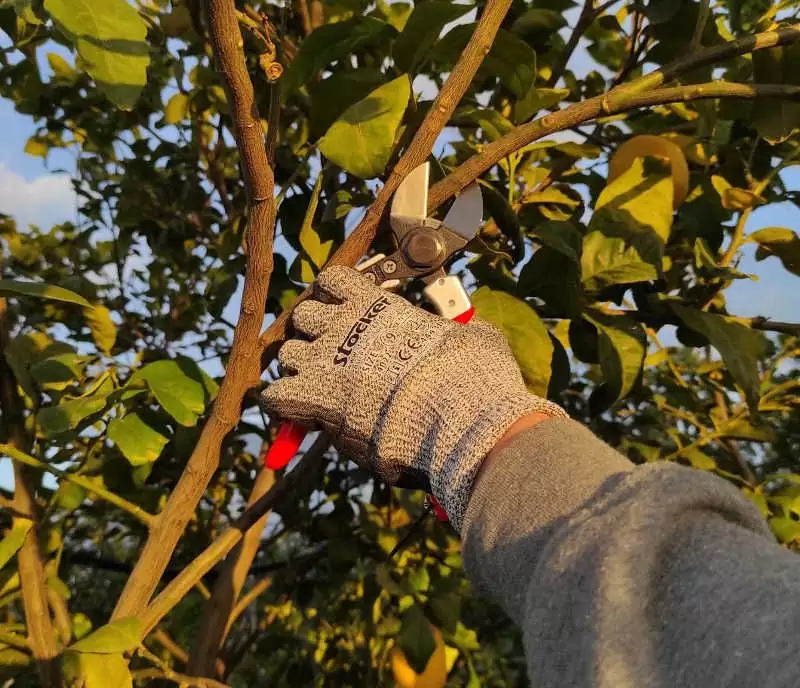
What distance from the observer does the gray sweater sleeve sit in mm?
331

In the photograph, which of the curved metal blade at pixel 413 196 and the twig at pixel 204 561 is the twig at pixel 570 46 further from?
the twig at pixel 204 561

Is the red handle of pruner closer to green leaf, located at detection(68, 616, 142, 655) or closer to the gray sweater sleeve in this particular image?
green leaf, located at detection(68, 616, 142, 655)

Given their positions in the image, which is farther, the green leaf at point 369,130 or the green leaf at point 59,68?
the green leaf at point 59,68

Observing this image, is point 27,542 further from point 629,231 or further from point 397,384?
point 629,231

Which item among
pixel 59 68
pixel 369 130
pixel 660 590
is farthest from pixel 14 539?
Answer: pixel 59 68

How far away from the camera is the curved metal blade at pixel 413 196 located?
63 cm

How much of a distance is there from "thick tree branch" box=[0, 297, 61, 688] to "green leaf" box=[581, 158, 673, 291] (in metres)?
0.64

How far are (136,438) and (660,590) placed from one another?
50cm

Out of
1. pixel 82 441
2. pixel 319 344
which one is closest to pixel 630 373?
pixel 319 344

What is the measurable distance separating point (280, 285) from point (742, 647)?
26.4 inches

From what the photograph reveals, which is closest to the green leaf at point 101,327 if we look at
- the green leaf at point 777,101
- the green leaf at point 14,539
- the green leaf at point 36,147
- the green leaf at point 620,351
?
the green leaf at point 14,539

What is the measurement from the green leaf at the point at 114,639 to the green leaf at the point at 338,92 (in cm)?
50

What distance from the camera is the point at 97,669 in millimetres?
583

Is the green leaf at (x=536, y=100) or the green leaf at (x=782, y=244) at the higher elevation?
the green leaf at (x=536, y=100)
